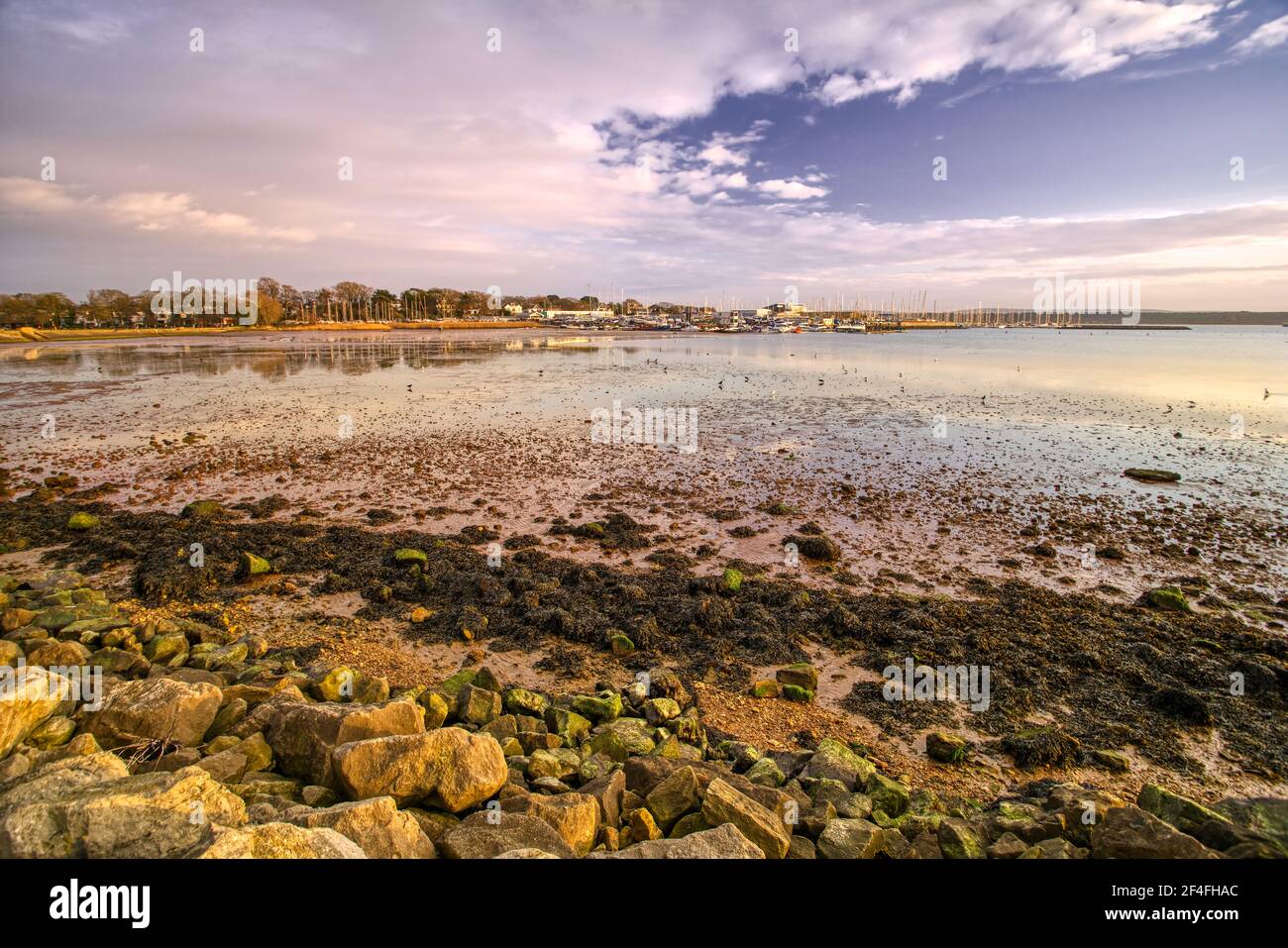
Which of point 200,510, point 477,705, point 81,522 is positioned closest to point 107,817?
point 477,705

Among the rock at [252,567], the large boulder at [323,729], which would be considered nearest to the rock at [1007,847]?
the large boulder at [323,729]

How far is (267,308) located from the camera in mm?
137500

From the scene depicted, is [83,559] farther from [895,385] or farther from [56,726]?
[895,385]

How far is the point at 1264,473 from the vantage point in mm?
20000

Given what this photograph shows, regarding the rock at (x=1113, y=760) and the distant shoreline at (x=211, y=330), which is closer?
the rock at (x=1113, y=760)

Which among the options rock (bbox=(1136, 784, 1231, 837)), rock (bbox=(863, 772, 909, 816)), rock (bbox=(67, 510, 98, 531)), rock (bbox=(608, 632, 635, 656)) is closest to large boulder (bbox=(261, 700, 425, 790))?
rock (bbox=(608, 632, 635, 656))

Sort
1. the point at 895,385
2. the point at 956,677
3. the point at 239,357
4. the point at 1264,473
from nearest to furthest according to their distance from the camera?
the point at 956,677 < the point at 1264,473 < the point at 895,385 < the point at 239,357

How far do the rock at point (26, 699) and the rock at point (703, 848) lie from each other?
5.21m

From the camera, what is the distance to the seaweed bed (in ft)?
25.5

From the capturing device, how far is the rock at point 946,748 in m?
6.95

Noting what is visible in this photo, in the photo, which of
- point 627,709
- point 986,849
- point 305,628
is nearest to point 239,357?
point 305,628

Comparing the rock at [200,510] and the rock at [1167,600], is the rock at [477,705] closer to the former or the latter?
the rock at [1167,600]

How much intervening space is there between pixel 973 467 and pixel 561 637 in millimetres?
17395

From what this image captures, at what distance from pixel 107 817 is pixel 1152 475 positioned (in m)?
25.8
